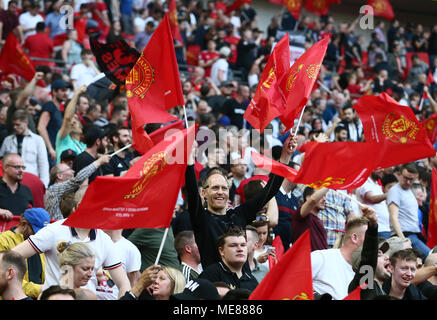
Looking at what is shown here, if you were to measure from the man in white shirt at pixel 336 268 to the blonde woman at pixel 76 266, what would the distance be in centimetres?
182

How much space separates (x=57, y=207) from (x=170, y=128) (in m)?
1.24

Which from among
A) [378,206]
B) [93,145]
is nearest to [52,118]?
[93,145]

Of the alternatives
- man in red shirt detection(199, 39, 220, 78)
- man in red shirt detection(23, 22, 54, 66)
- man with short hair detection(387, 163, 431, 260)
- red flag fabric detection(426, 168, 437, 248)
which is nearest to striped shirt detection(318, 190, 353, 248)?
red flag fabric detection(426, 168, 437, 248)

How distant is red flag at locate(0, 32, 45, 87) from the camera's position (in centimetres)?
1195

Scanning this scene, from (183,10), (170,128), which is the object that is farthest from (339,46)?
(170,128)

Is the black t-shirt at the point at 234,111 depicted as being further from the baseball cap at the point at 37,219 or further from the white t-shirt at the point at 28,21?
the baseball cap at the point at 37,219

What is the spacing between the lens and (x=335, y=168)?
6129 mm

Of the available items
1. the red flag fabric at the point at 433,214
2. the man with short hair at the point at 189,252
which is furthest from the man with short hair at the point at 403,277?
the red flag fabric at the point at 433,214

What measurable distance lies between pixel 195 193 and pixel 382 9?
13230 millimetres

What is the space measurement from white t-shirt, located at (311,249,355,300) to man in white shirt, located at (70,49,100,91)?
698 centimetres

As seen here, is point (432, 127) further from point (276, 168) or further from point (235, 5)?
point (235, 5)

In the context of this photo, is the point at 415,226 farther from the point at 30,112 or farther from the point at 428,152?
the point at 30,112

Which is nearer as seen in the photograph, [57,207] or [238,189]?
[57,207]
